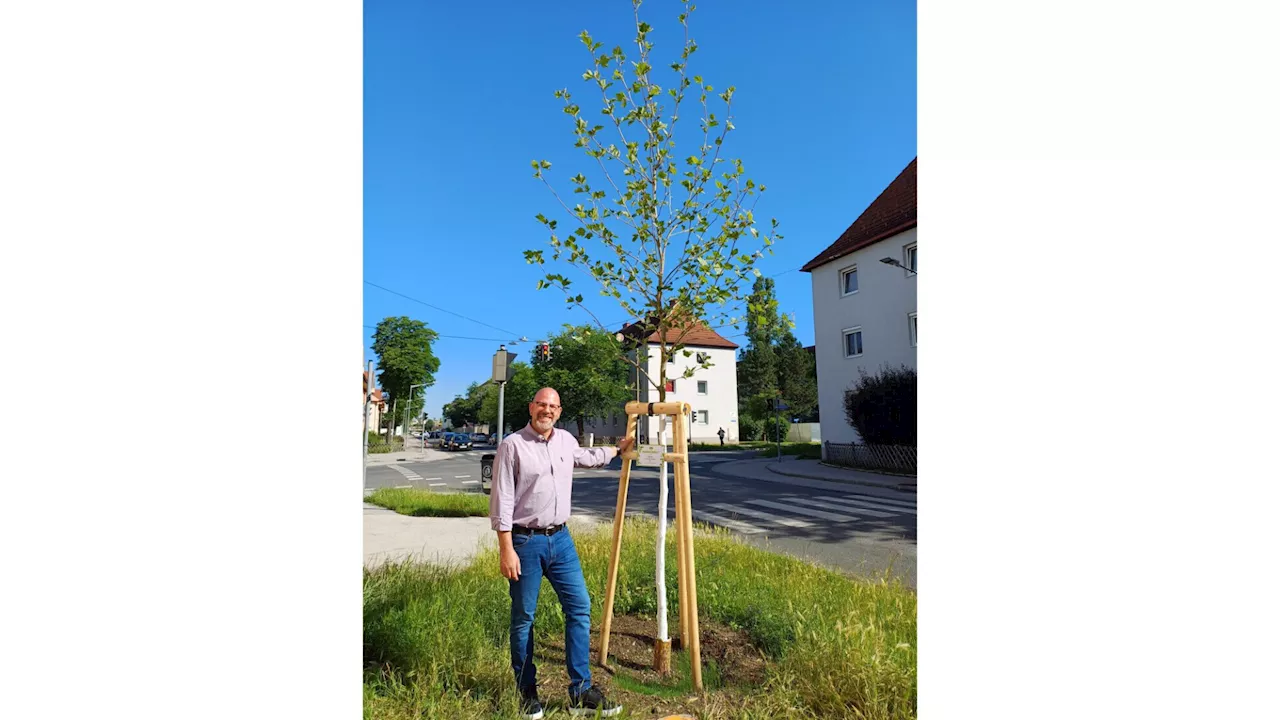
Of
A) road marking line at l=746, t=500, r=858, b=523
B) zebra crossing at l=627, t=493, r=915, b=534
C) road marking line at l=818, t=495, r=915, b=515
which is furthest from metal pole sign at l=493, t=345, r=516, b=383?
road marking line at l=818, t=495, r=915, b=515

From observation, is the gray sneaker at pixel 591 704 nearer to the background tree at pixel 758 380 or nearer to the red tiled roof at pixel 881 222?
the red tiled roof at pixel 881 222

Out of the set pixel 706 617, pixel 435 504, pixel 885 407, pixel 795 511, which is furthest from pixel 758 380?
pixel 706 617

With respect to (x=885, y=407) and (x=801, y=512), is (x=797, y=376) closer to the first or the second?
(x=885, y=407)

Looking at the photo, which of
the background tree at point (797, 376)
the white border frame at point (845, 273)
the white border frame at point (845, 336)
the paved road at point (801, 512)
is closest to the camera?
the paved road at point (801, 512)

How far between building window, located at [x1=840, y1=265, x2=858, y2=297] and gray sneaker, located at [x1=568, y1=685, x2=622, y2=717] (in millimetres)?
15304

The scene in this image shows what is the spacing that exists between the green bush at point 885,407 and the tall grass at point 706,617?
11263 mm

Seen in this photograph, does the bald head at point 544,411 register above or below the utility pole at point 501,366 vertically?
below

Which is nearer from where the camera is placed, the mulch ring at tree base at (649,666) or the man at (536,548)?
the man at (536,548)

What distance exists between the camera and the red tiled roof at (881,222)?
14.2m

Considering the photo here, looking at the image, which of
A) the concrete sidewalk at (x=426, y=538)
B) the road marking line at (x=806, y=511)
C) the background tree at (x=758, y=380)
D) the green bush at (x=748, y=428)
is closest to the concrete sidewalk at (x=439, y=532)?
the concrete sidewalk at (x=426, y=538)

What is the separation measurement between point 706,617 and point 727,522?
4773mm
